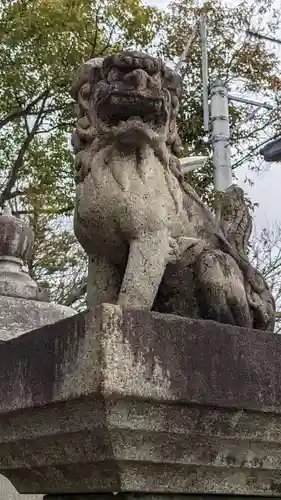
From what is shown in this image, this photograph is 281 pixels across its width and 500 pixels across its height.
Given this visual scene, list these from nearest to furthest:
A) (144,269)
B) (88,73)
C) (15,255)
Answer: (144,269) < (88,73) < (15,255)

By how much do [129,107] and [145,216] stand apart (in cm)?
42

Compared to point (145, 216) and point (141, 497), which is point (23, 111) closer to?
point (145, 216)

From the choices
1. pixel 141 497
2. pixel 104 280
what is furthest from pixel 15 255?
pixel 141 497

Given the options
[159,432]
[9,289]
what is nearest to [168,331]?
[159,432]

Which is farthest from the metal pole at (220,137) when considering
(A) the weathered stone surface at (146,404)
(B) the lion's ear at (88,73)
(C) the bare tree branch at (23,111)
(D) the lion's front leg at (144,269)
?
(A) the weathered stone surface at (146,404)

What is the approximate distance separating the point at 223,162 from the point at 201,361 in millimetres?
6145

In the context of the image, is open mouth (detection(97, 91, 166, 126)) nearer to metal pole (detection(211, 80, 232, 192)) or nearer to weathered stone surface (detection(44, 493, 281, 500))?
weathered stone surface (detection(44, 493, 281, 500))

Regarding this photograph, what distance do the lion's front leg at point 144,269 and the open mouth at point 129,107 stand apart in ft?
1.50

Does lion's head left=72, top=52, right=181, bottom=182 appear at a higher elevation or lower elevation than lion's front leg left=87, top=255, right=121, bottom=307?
higher

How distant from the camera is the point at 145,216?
8.30ft

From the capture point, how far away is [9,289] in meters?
A: 4.41

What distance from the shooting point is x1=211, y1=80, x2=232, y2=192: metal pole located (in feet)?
25.7

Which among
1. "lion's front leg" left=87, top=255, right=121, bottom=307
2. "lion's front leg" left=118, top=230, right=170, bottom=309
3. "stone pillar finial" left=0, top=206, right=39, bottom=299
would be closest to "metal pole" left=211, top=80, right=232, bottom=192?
"stone pillar finial" left=0, top=206, right=39, bottom=299

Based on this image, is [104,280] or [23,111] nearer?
[104,280]
